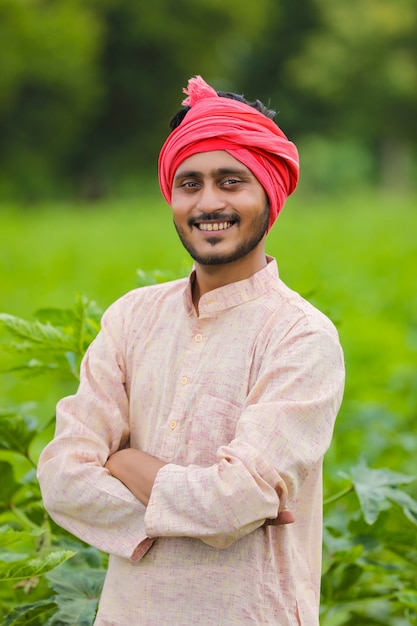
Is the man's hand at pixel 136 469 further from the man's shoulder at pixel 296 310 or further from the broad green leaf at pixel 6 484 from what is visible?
the broad green leaf at pixel 6 484

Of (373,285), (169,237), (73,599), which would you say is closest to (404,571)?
(73,599)

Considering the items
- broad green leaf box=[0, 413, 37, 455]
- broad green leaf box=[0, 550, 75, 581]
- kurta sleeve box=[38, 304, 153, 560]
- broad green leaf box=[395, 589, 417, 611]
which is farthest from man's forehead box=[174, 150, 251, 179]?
broad green leaf box=[395, 589, 417, 611]

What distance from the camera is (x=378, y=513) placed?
8.55 ft

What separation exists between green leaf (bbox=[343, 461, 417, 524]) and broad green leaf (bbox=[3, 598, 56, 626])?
0.72 metres

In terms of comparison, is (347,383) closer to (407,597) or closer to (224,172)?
(407,597)

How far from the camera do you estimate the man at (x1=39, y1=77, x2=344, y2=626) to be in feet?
6.39

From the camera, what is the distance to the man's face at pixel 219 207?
2.08 m

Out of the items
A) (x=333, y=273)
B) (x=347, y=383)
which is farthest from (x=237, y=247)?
(x=333, y=273)

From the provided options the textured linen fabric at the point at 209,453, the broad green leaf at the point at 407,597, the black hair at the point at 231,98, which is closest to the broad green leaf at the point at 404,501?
the broad green leaf at the point at 407,597

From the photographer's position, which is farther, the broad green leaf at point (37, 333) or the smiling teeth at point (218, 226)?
the broad green leaf at point (37, 333)

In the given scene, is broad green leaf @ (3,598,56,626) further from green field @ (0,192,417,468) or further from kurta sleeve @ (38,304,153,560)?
green field @ (0,192,417,468)

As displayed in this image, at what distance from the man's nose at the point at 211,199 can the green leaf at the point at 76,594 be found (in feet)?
2.90

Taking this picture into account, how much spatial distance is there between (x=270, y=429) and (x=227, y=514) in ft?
0.54

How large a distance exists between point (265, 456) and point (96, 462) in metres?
0.38
